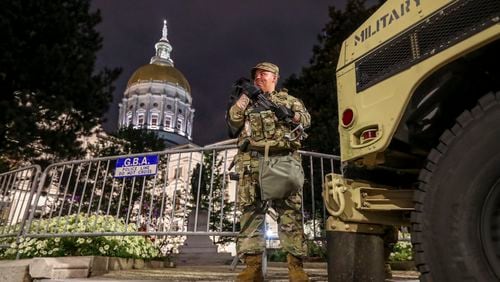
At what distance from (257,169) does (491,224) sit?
80.7 inches

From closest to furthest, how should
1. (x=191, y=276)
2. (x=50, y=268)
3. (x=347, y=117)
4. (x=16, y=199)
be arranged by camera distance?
1. (x=347, y=117)
2. (x=50, y=268)
3. (x=191, y=276)
4. (x=16, y=199)

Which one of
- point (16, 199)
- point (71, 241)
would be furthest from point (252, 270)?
point (16, 199)

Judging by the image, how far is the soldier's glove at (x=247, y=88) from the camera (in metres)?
3.59

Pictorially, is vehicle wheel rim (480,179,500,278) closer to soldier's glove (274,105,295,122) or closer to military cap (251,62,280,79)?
soldier's glove (274,105,295,122)

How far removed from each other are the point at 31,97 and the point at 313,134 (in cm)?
861

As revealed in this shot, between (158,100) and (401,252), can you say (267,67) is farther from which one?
(158,100)

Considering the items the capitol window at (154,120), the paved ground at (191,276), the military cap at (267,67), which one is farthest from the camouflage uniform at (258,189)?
the capitol window at (154,120)

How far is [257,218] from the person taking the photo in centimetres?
344

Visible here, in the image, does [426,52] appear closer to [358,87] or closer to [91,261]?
[358,87]

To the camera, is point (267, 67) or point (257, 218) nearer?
point (257, 218)

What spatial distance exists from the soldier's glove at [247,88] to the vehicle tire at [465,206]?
75.3 inches

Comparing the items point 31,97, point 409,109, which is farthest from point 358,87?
point 31,97

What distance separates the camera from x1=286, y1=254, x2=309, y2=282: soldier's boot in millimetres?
3191

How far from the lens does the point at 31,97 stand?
41.5 feet
